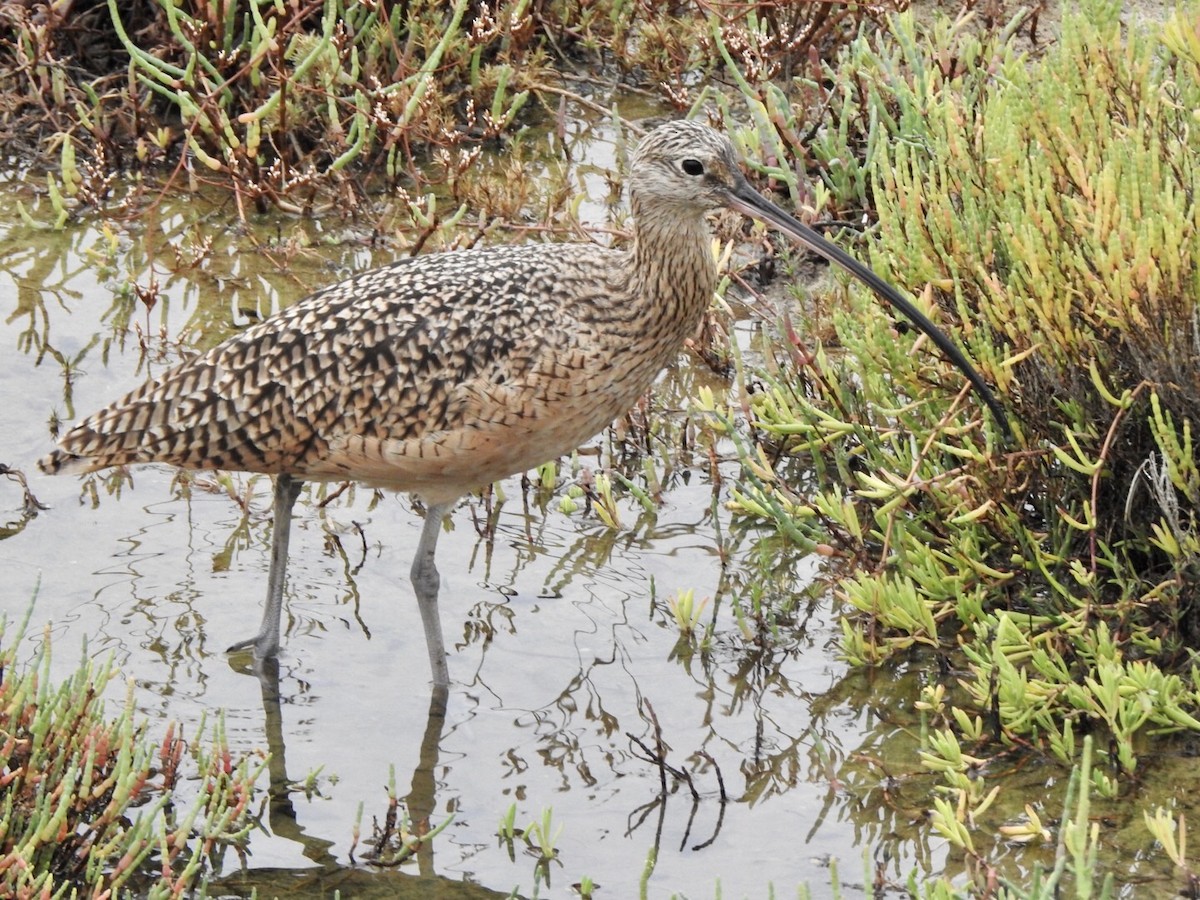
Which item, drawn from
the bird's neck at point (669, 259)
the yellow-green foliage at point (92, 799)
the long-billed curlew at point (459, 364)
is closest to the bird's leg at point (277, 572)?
the long-billed curlew at point (459, 364)

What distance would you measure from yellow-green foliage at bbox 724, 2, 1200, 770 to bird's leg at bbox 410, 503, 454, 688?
1.05 meters

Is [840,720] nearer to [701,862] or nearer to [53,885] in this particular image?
[701,862]

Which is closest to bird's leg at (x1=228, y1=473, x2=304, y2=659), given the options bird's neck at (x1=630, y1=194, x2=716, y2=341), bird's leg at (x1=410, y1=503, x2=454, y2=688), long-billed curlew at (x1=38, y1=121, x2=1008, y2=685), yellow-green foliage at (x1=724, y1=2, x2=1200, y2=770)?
long-billed curlew at (x1=38, y1=121, x2=1008, y2=685)

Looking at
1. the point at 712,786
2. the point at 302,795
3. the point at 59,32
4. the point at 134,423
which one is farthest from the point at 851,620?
the point at 59,32

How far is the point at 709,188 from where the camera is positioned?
5.38m

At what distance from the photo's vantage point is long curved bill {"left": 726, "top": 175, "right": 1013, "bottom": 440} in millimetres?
5180

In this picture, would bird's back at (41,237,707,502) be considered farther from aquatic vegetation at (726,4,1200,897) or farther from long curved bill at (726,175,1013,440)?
aquatic vegetation at (726,4,1200,897)

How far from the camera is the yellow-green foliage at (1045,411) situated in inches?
193

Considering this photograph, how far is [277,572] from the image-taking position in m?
5.69

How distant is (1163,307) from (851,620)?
4.84 feet

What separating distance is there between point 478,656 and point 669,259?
1.48 m

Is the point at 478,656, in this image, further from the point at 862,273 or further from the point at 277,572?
the point at 862,273

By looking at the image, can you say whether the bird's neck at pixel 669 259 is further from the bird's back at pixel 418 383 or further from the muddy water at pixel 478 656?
the muddy water at pixel 478 656

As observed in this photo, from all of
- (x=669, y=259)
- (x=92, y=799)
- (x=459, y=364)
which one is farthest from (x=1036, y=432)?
(x=92, y=799)
